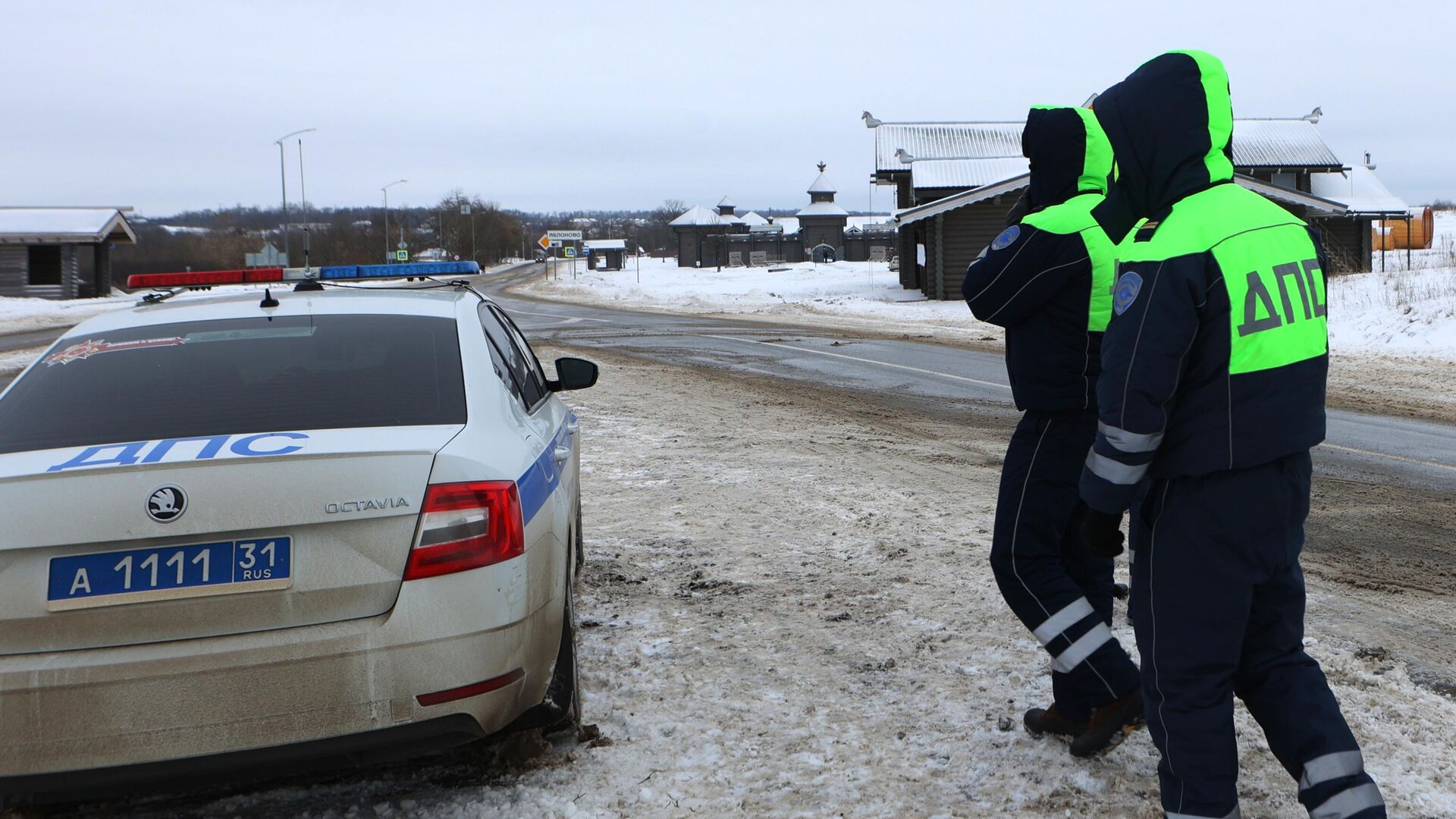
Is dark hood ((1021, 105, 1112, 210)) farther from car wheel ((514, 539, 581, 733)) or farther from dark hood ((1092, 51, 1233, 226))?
car wheel ((514, 539, 581, 733))

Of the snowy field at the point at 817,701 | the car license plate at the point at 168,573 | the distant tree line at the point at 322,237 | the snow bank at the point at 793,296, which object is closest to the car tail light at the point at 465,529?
the car license plate at the point at 168,573

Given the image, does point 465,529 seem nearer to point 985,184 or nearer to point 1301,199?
point 1301,199

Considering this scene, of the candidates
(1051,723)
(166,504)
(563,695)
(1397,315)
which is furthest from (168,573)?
(1397,315)

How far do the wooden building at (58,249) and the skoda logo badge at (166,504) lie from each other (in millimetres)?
48555

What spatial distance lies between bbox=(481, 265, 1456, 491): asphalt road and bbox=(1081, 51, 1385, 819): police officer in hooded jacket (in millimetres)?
5794

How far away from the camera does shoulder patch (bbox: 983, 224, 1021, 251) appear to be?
10.9 feet

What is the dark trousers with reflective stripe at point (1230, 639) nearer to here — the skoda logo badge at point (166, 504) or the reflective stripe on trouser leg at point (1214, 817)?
the reflective stripe on trouser leg at point (1214, 817)

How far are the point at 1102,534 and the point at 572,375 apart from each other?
2.65 metres

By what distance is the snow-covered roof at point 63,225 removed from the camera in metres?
44.2

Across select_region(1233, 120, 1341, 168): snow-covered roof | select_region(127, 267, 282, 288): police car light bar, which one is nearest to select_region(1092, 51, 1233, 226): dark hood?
select_region(127, 267, 282, 288): police car light bar

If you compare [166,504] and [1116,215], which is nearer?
[166,504]

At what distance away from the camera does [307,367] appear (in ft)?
11.6

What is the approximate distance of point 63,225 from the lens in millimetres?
45469

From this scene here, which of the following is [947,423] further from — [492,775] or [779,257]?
[779,257]
